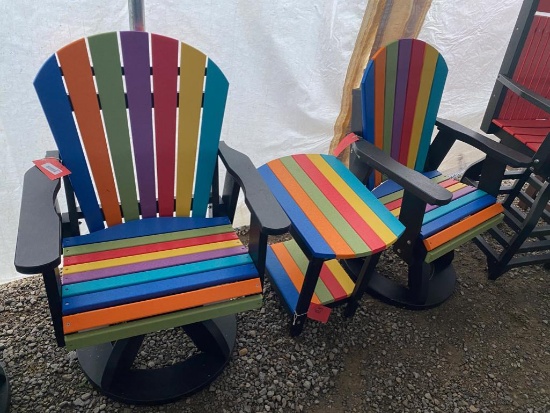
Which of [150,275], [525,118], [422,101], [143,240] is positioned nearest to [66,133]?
[143,240]

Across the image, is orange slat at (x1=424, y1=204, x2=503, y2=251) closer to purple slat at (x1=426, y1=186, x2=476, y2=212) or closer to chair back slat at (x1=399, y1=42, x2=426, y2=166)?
purple slat at (x1=426, y1=186, x2=476, y2=212)

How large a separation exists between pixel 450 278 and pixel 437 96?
0.95m

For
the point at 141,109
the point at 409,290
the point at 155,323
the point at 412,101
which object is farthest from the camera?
the point at 409,290

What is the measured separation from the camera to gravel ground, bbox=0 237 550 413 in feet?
5.06

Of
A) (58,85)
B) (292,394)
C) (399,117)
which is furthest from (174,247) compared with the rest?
(399,117)

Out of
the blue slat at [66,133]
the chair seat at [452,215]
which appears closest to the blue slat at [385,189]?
the chair seat at [452,215]

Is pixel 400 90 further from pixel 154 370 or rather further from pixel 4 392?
pixel 4 392

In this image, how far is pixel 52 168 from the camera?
1285 millimetres

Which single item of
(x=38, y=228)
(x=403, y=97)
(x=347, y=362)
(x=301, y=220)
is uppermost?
(x=403, y=97)

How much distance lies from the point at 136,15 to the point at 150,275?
0.93 metres

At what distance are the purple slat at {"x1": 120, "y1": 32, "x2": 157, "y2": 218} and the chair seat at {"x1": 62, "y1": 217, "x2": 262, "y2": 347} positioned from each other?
121 millimetres

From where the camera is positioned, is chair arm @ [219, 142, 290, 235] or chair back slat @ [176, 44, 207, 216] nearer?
chair arm @ [219, 142, 290, 235]

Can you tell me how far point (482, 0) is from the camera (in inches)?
91.0

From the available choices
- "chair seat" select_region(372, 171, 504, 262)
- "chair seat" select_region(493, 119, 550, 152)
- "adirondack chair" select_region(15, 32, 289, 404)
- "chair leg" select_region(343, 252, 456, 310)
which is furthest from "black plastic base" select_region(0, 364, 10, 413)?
"chair seat" select_region(493, 119, 550, 152)
